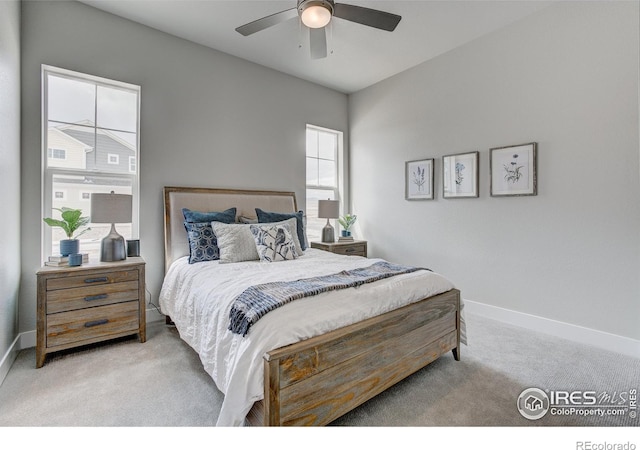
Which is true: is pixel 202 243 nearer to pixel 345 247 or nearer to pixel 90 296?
pixel 90 296

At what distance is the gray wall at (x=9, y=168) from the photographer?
78.9 inches

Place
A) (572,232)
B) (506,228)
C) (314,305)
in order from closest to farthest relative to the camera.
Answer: (314,305) → (572,232) → (506,228)

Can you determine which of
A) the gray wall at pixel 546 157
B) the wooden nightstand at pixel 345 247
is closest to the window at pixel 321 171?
the wooden nightstand at pixel 345 247

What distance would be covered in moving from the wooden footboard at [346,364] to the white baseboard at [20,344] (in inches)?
73.0

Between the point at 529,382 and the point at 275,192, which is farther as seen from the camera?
the point at 275,192

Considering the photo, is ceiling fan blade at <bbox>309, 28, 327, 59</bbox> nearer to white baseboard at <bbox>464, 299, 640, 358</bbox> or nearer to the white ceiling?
the white ceiling

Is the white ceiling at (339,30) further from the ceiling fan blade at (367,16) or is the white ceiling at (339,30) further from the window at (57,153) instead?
the window at (57,153)

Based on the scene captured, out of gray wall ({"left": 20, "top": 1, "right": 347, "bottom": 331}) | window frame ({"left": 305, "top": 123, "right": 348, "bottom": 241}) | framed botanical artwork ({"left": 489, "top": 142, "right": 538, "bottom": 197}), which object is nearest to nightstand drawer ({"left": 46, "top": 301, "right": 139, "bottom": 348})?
gray wall ({"left": 20, "top": 1, "right": 347, "bottom": 331})

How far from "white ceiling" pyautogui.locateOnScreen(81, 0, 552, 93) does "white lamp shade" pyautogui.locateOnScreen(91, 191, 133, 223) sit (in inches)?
69.3

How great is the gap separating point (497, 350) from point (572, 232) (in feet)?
4.09

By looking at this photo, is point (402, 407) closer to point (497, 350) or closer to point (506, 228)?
point (497, 350)

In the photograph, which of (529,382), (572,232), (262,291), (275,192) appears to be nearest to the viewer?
(262,291)
